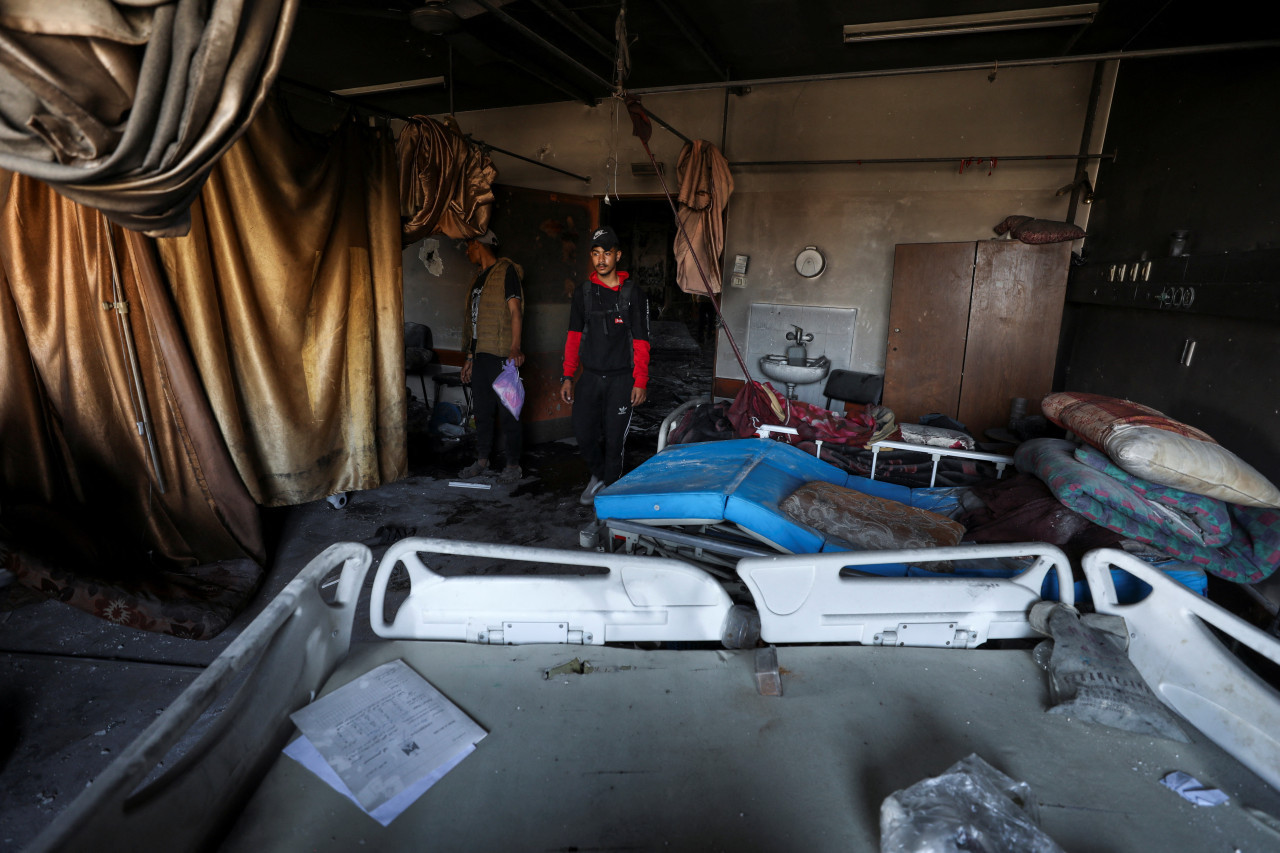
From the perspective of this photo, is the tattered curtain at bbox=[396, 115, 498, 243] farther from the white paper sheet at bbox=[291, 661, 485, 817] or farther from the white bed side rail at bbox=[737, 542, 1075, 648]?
the white bed side rail at bbox=[737, 542, 1075, 648]

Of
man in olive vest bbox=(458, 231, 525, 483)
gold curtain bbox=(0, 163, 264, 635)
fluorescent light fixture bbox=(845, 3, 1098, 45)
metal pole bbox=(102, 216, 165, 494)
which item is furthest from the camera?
man in olive vest bbox=(458, 231, 525, 483)

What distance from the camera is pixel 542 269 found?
5.76 metres

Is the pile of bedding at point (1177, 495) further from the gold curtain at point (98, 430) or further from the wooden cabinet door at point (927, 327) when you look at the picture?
the gold curtain at point (98, 430)

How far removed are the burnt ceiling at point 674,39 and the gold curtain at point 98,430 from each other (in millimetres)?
1564

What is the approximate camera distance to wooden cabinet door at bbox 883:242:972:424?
5.20m

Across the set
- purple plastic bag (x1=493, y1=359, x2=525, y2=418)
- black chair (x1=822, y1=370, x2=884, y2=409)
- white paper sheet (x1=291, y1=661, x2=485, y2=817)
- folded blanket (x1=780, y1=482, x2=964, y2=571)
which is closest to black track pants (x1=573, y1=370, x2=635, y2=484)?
purple plastic bag (x1=493, y1=359, x2=525, y2=418)

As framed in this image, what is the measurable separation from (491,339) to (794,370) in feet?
9.65

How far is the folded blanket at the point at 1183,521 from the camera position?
7.48 feet

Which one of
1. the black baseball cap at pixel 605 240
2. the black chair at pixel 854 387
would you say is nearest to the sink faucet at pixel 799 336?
the black chair at pixel 854 387

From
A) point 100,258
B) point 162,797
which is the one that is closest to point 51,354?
point 100,258

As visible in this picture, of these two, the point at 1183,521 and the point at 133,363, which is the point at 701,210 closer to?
the point at 1183,521

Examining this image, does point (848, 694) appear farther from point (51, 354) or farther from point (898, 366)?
point (898, 366)

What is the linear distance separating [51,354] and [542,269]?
363 centimetres

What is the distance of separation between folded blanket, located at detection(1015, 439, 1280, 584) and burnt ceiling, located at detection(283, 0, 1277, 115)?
8.45ft
